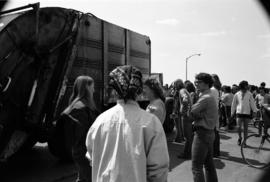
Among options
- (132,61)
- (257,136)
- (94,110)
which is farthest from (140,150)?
(132,61)

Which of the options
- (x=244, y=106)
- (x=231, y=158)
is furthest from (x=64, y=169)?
(x=244, y=106)

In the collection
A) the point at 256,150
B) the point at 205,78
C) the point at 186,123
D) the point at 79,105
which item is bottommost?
the point at 256,150

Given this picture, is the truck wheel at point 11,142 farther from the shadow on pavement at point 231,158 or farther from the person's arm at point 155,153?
the shadow on pavement at point 231,158

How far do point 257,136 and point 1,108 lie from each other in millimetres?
5276

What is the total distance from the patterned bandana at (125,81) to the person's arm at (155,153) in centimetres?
28

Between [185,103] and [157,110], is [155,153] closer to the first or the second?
[157,110]

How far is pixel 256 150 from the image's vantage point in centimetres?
710

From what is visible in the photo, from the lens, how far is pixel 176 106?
845 cm

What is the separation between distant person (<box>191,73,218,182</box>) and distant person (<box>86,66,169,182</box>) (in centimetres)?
219

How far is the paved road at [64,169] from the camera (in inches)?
225

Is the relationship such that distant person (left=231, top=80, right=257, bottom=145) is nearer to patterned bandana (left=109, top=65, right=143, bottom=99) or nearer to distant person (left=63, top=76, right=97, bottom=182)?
distant person (left=63, top=76, right=97, bottom=182)

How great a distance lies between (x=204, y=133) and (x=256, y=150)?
11.0 feet

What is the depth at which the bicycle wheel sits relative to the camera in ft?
22.1

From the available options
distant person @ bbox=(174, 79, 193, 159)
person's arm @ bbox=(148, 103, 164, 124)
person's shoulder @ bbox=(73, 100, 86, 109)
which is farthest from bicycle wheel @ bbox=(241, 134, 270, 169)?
person's shoulder @ bbox=(73, 100, 86, 109)
